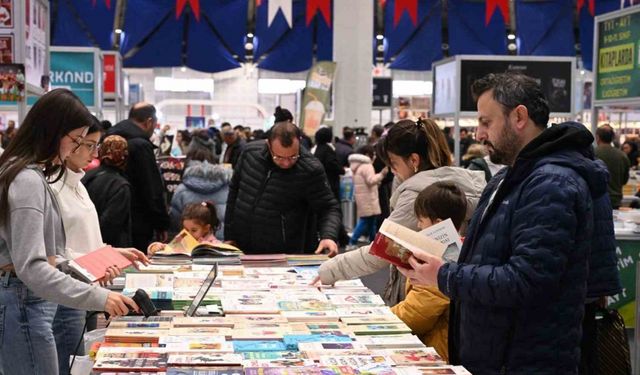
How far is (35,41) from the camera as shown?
18.9ft

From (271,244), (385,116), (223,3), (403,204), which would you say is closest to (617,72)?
(271,244)

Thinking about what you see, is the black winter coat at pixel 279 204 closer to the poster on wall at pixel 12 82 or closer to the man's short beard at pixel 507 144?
the poster on wall at pixel 12 82

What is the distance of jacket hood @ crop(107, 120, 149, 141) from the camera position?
5922 mm

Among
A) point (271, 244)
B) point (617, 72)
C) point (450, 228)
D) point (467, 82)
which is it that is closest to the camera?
point (450, 228)

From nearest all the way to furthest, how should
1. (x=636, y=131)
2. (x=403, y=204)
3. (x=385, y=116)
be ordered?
(x=403, y=204)
(x=636, y=131)
(x=385, y=116)

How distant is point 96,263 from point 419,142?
143 cm

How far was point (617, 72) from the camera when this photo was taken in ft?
23.2

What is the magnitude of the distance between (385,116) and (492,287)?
2340cm

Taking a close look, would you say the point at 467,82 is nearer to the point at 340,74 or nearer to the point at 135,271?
the point at 135,271

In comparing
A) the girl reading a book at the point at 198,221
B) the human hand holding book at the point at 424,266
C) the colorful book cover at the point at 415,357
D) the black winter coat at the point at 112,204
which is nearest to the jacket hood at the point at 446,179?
the human hand holding book at the point at 424,266

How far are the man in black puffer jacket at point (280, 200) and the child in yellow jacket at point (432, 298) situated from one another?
1404mm

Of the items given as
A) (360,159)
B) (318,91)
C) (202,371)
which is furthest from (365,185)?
(202,371)

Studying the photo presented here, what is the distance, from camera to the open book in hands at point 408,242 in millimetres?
2742

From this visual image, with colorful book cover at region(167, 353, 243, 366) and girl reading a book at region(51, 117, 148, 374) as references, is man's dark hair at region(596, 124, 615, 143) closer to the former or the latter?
girl reading a book at region(51, 117, 148, 374)
